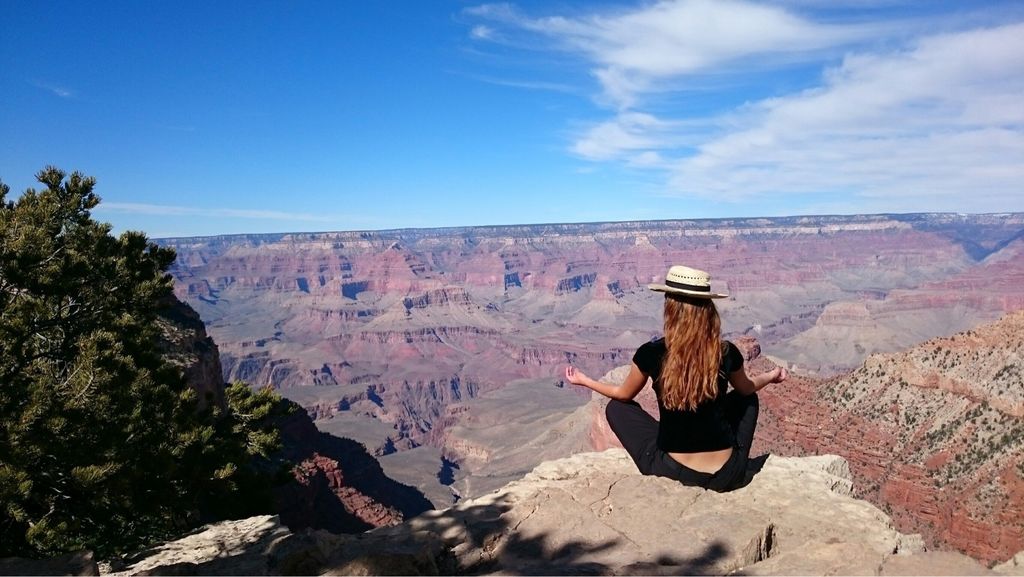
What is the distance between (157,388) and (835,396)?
4558 centimetres

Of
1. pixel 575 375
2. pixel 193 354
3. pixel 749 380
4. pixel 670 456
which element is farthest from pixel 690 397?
pixel 193 354

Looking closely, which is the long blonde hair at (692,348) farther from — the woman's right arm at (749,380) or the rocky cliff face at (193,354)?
the rocky cliff face at (193,354)

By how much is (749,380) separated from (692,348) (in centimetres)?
114

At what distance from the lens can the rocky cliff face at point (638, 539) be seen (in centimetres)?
462

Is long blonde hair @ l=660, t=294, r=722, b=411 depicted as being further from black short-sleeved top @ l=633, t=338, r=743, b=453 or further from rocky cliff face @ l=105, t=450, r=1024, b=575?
rocky cliff face @ l=105, t=450, r=1024, b=575

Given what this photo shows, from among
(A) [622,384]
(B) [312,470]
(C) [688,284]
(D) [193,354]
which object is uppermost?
(C) [688,284]

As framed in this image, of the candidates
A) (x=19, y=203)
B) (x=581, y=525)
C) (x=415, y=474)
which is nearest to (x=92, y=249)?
(x=19, y=203)

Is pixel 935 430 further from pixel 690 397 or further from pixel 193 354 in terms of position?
pixel 193 354

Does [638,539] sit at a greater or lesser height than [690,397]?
lesser

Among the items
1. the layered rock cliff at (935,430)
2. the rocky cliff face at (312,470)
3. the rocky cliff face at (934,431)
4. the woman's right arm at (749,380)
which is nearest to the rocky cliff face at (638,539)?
the woman's right arm at (749,380)

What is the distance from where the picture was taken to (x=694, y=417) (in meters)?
5.15

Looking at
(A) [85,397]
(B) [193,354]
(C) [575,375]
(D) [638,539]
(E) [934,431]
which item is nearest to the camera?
(D) [638,539]

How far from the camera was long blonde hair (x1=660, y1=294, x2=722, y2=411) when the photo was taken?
4766 mm

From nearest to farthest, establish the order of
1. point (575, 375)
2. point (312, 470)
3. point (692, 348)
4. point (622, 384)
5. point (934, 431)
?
point (692, 348)
point (622, 384)
point (575, 375)
point (312, 470)
point (934, 431)
